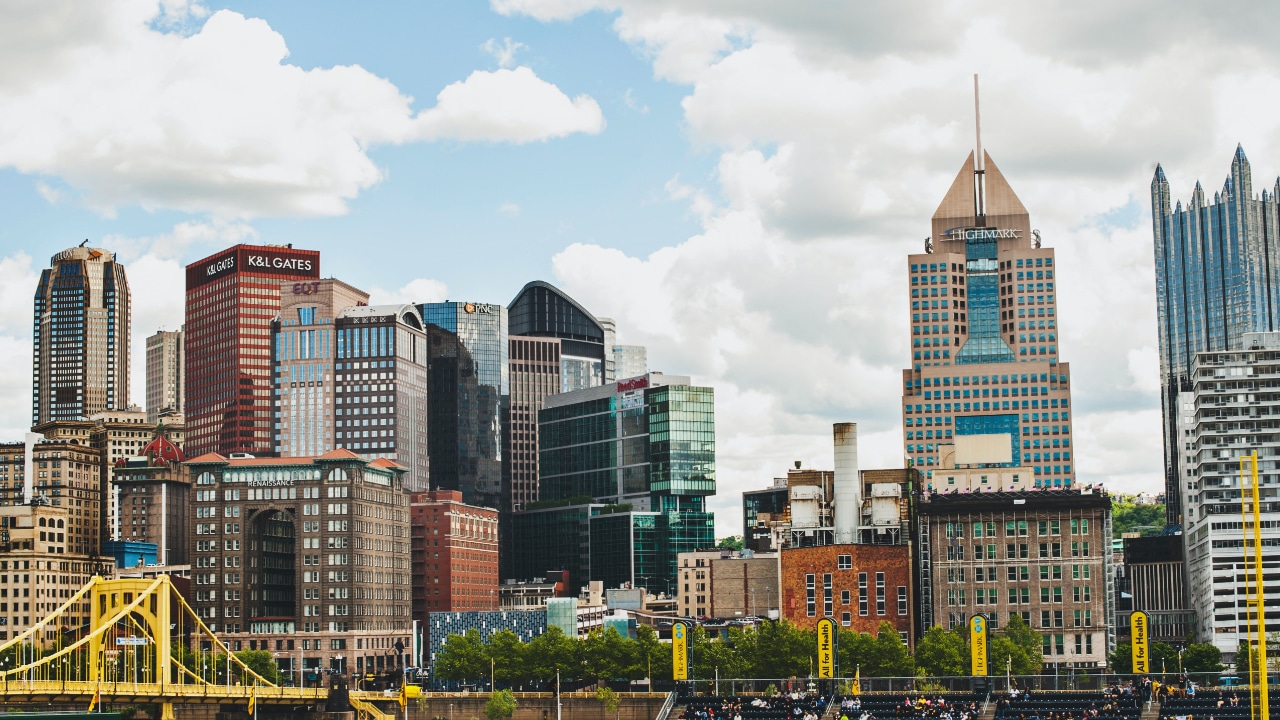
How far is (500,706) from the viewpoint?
587 ft

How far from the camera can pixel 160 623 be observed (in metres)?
162

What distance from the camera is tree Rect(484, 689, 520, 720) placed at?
587ft

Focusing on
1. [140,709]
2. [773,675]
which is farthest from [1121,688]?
[140,709]

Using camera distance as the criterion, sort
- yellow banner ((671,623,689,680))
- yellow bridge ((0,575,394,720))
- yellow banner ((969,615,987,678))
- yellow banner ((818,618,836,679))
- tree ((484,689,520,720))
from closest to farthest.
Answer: yellow bridge ((0,575,394,720))
yellow banner ((969,615,987,678))
yellow banner ((818,618,836,679))
yellow banner ((671,623,689,680))
tree ((484,689,520,720))

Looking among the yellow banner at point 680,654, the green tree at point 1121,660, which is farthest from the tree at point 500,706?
the green tree at point 1121,660

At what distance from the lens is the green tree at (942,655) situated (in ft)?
570

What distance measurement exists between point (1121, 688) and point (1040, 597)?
64.8 meters

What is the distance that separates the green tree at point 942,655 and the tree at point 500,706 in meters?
40.5

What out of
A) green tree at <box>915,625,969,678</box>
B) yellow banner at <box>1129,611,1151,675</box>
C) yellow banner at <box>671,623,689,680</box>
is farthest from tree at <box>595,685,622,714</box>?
yellow banner at <box>1129,611,1151,675</box>

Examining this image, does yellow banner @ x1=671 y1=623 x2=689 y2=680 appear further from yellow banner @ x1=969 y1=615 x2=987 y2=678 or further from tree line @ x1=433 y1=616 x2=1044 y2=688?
yellow banner @ x1=969 y1=615 x2=987 y2=678

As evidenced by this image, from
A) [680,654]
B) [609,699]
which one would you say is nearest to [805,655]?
[609,699]

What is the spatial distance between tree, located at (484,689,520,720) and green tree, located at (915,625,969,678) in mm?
40500

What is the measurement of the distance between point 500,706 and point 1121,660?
2523 inches

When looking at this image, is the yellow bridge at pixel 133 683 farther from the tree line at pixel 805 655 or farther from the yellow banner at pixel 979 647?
the yellow banner at pixel 979 647
